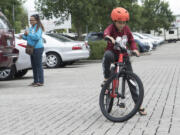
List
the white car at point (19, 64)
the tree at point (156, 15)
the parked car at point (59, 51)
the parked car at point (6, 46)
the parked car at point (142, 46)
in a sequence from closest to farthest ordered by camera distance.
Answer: the parked car at point (6, 46) < the white car at point (19, 64) < the parked car at point (59, 51) < the parked car at point (142, 46) < the tree at point (156, 15)

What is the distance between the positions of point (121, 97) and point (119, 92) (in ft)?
0.26

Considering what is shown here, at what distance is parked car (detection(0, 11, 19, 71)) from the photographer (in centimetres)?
1030

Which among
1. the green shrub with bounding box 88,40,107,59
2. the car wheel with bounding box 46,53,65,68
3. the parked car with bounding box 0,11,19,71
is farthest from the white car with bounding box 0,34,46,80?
the green shrub with bounding box 88,40,107,59

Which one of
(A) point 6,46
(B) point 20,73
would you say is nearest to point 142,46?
(B) point 20,73

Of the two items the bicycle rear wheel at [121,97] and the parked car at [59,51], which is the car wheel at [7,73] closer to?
the parked car at [59,51]

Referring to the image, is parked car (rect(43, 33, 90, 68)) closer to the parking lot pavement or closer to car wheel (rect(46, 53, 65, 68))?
car wheel (rect(46, 53, 65, 68))

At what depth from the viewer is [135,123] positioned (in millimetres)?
5664

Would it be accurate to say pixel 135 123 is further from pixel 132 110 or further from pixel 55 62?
pixel 55 62

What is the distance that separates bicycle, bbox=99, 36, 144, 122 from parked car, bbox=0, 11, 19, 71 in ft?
15.8

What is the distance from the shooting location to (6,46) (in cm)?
1048

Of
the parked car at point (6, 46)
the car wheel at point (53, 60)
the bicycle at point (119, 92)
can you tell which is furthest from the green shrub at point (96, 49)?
the bicycle at point (119, 92)

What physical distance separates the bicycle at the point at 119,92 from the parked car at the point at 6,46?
4820mm

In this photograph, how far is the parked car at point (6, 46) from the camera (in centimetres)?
1030

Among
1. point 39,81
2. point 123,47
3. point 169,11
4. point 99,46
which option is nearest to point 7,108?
point 123,47
